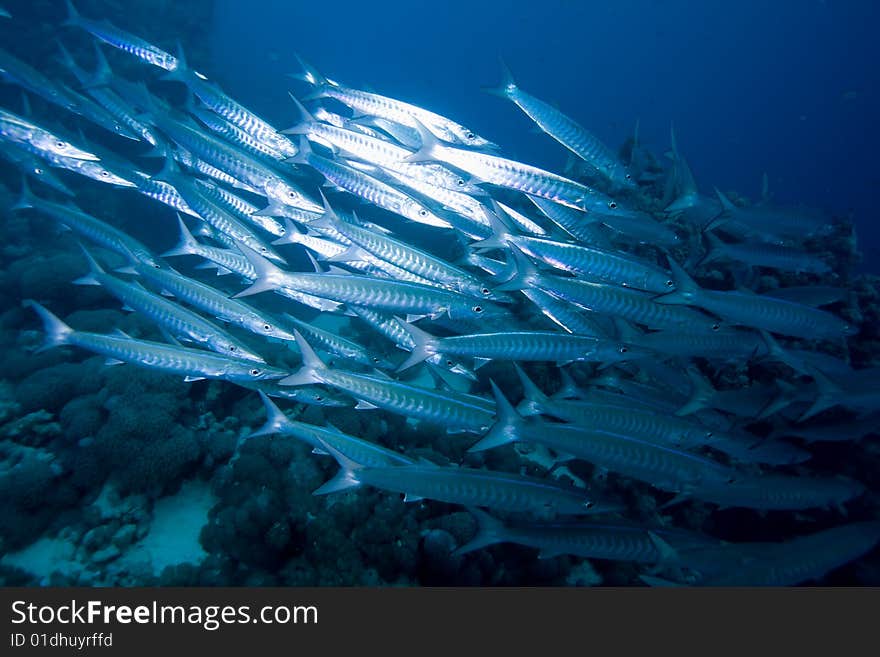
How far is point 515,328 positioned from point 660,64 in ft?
450

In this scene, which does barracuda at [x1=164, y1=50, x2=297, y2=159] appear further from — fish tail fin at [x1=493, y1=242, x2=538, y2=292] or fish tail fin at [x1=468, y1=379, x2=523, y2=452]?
fish tail fin at [x1=468, y1=379, x2=523, y2=452]

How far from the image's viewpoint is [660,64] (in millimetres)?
107688

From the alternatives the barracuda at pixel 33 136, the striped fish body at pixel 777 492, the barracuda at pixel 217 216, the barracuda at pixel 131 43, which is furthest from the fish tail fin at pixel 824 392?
the barracuda at pixel 131 43

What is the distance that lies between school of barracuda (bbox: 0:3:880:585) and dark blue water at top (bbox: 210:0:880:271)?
5335 centimetres

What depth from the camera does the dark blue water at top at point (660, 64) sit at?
2800 inches

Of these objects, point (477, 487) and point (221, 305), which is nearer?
point (477, 487)

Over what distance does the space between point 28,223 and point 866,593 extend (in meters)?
16.8

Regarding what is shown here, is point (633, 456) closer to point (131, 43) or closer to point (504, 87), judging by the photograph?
point (504, 87)

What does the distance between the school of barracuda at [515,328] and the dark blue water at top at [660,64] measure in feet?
175

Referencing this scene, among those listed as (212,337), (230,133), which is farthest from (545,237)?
(230,133)

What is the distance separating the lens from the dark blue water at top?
71125 mm

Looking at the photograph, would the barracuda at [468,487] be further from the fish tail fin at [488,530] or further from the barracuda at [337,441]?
the barracuda at [337,441]

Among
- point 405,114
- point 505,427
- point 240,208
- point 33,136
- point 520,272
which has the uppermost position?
point 405,114

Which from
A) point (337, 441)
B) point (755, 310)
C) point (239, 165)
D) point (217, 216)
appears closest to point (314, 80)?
point (239, 165)
